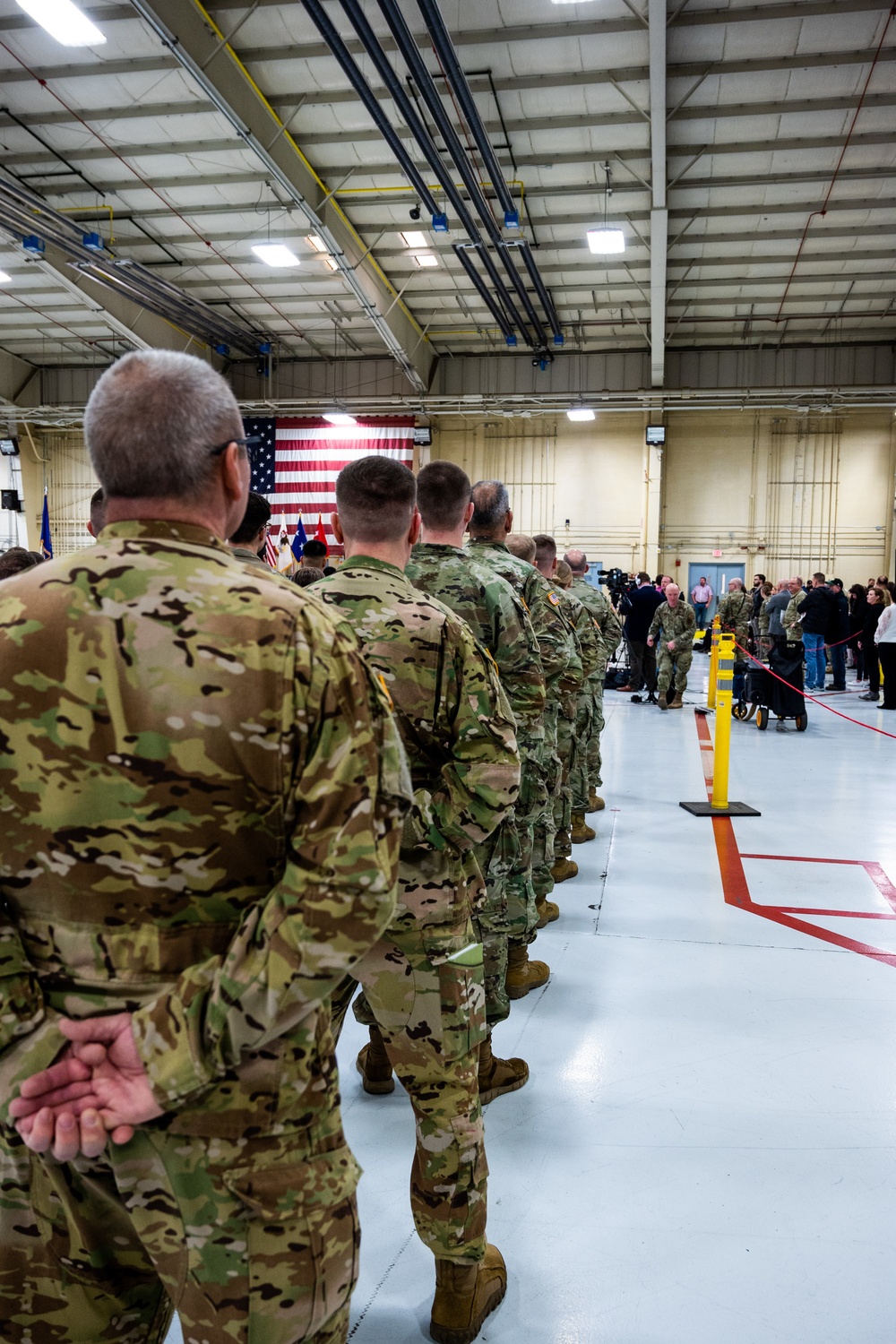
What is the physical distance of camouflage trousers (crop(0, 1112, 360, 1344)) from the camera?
1089mm

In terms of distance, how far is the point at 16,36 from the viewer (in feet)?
30.8

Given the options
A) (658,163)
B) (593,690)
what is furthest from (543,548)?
(658,163)

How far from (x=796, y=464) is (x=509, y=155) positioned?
37.4 ft

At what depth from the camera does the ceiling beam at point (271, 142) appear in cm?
841

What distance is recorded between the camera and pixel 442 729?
198 cm

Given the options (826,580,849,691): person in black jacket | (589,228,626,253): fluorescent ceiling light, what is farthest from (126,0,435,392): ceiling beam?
(826,580,849,691): person in black jacket

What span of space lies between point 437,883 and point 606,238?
40.0 ft

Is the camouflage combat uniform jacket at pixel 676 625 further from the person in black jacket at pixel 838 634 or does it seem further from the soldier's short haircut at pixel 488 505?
the soldier's short haircut at pixel 488 505

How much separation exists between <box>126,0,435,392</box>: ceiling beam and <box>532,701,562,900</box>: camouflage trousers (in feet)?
24.9

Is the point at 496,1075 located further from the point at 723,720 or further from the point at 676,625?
the point at 676,625

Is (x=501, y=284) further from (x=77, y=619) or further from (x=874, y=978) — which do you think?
(x=77, y=619)

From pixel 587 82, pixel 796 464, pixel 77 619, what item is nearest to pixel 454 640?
pixel 77 619

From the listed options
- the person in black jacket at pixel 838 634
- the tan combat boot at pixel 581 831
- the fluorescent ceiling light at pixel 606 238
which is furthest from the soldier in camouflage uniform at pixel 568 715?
the person in black jacket at pixel 838 634

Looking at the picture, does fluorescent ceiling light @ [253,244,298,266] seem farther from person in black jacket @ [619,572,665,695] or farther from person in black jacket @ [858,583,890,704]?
person in black jacket @ [858,583,890,704]
